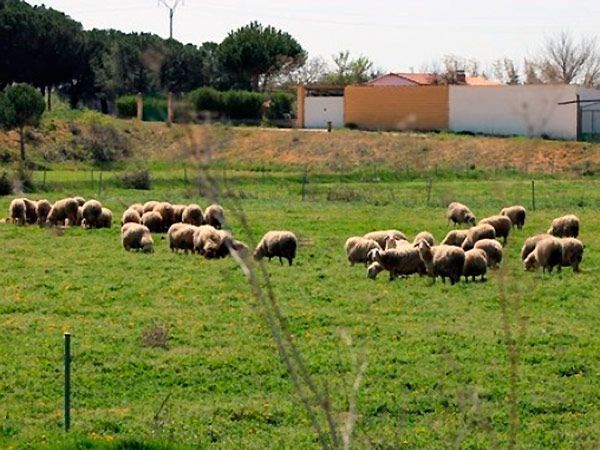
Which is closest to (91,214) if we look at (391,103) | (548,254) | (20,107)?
(548,254)

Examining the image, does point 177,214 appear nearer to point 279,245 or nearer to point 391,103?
point 279,245

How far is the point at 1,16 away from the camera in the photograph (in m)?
82.4

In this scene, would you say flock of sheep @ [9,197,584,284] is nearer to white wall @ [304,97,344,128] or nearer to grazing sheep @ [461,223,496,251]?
grazing sheep @ [461,223,496,251]

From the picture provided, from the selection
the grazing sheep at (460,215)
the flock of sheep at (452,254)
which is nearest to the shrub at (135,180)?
the grazing sheep at (460,215)

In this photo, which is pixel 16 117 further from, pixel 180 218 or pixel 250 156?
pixel 180 218

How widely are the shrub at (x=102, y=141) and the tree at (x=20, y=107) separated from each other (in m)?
3.33

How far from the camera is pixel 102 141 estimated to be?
66250 millimetres

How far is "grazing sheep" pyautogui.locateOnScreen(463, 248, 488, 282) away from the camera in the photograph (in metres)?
24.3

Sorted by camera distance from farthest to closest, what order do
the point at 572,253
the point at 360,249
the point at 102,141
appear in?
1. the point at 102,141
2. the point at 360,249
3. the point at 572,253

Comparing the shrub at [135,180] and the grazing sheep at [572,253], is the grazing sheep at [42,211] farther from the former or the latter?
the grazing sheep at [572,253]

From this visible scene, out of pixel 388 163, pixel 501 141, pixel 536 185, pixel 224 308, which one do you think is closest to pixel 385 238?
pixel 224 308

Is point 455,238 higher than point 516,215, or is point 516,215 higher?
point 516,215

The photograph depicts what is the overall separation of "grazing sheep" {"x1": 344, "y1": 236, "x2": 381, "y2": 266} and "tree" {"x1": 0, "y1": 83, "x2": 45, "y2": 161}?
135 ft

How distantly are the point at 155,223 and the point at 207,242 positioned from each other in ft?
19.7
